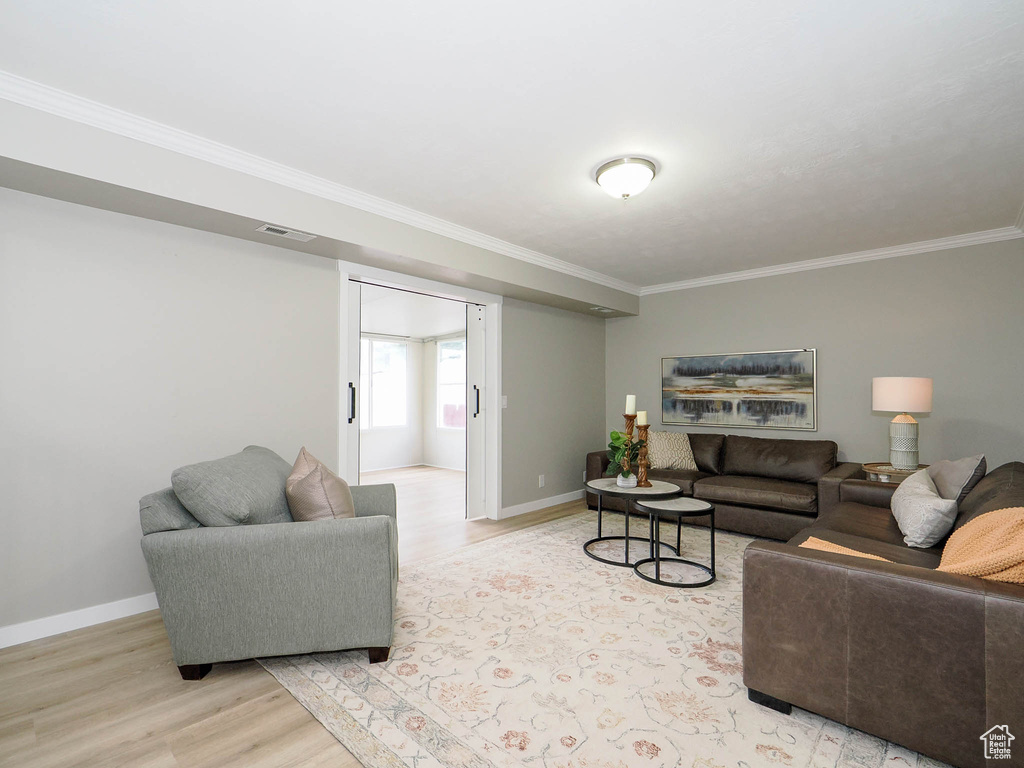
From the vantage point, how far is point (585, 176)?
302 cm

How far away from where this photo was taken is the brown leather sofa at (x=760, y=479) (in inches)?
160

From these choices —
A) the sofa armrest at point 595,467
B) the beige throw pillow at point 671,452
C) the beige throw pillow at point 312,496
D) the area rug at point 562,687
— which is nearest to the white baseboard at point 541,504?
the sofa armrest at point 595,467

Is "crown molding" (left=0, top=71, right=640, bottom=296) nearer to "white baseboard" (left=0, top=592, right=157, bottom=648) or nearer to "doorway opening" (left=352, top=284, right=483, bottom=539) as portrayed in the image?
"white baseboard" (left=0, top=592, right=157, bottom=648)

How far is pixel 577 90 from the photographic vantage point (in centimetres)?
219

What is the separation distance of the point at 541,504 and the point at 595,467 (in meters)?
0.70

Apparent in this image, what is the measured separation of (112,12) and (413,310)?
501cm

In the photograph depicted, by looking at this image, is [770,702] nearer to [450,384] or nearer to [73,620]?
[73,620]

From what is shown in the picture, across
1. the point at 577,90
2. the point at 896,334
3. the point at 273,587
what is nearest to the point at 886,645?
the point at 273,587

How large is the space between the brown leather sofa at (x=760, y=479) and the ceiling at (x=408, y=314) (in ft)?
8.70

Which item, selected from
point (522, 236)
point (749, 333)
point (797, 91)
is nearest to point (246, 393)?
point (522, 236)

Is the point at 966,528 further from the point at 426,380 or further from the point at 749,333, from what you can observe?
the point at 426,380

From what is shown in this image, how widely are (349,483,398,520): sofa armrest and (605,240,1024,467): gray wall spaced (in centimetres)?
372

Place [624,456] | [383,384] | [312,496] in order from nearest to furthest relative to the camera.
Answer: [312,496]
[624,456]
[383,384]

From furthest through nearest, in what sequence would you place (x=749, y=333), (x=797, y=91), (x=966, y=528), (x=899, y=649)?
(x=749, y=333) < (x=797, y=91) < (x=966, y=528) < (x=899, y=649)
